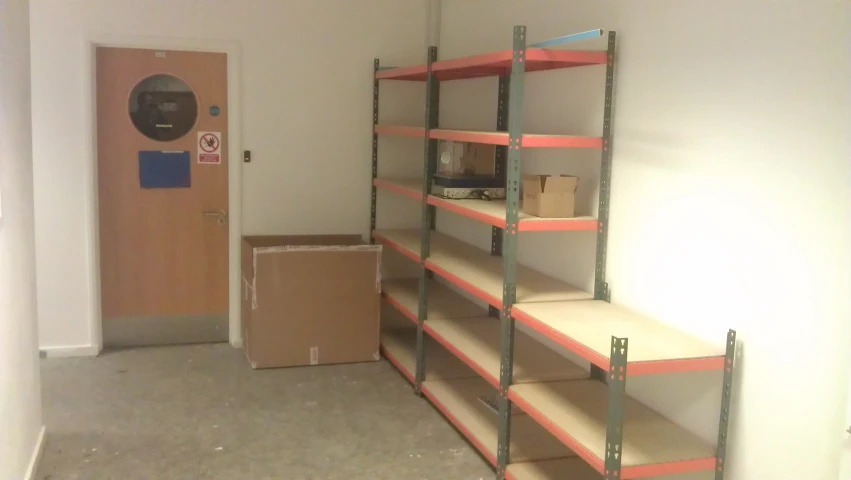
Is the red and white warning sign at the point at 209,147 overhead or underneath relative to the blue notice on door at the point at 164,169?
overhead

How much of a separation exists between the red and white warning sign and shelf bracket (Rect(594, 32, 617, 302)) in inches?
109

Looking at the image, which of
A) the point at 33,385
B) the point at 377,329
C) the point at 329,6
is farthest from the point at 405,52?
the point at 33,385

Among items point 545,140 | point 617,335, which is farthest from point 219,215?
point 617,335

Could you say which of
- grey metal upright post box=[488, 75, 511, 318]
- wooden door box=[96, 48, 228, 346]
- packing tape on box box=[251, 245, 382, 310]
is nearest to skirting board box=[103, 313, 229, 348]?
wooden door box=[96, 48, 228, 346]

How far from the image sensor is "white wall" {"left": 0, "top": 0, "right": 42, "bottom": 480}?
2717mm

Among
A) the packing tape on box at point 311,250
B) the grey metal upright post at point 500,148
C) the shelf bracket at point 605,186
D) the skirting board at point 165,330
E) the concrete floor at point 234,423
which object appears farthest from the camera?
the skirting board at point 165,330

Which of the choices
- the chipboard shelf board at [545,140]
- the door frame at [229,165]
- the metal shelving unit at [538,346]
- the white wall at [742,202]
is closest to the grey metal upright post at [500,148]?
the metal shelving unit at [538,346]

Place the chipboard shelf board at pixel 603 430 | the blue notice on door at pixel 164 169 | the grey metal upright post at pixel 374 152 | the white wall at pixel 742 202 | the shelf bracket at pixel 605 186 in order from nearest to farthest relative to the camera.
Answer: the white wall at pixel 742 202, the chipboard shelf board at pixel 603 430, the shelf bracket at pixel 605 186, the blue notice on door at pixel 164 169, the grey metal upright post at pixel 374 152

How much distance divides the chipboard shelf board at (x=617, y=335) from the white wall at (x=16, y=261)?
1963 mm

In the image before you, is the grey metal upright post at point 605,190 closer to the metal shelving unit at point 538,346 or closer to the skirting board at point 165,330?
the metal shelving unit at point 538,346

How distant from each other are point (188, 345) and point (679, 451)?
11.7 ft

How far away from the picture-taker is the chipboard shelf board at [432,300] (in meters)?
4.54

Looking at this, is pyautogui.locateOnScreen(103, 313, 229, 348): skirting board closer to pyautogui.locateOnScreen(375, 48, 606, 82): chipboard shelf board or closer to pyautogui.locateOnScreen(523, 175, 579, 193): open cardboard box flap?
pyautogui.locateOnScreen(375, 48, 606, 82): chipboard shelf board

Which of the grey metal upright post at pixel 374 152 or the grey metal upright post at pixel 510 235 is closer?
the grey metal upright post at pixel 510 235
